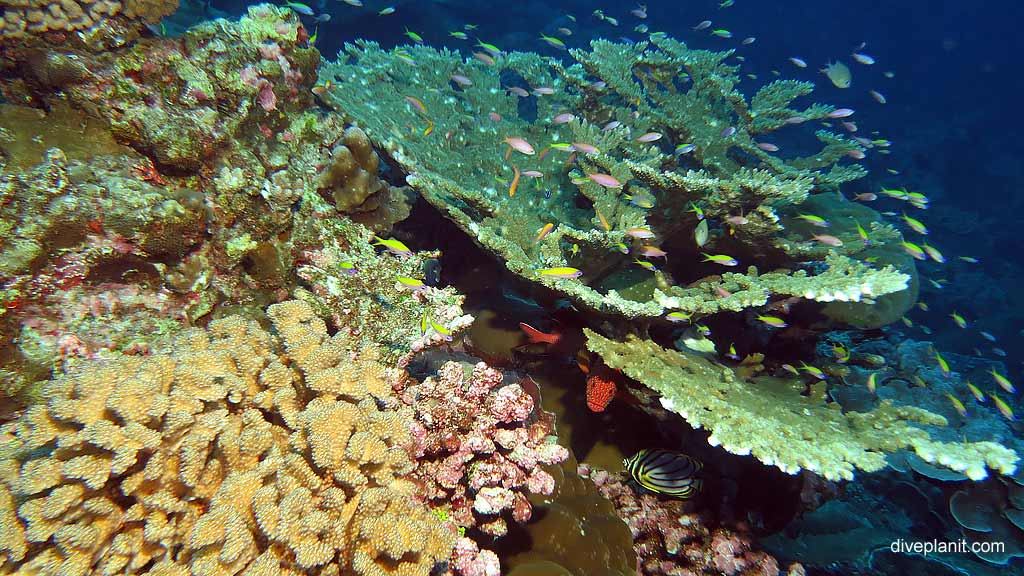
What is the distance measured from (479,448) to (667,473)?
1.85 meters

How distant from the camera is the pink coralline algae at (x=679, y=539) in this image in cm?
383

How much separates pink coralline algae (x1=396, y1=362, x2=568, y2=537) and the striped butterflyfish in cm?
106

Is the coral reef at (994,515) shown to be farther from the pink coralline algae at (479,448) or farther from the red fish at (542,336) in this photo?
the pink coralline algae at (479,448)

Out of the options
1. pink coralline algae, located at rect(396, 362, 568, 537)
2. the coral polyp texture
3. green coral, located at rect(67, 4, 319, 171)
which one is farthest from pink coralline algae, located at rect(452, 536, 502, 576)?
green coral, located at rect(67, 4, 319, 171)

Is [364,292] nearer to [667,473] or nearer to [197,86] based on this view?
[197,86]

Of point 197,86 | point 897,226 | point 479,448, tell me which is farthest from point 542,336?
point 897,226

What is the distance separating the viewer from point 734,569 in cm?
386

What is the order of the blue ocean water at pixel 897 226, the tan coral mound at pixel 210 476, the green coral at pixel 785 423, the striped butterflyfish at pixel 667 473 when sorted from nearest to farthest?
the tan coral mound at pixel 210 476
the green coral at pixel 785 423
the striped butterflyfish at pixel 667 473
the blue ocean water at pixel 897 226

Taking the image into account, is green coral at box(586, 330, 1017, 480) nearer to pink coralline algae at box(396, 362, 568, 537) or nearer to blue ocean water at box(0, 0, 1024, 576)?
blue ocean water at box(0, 0, 1024, 576)

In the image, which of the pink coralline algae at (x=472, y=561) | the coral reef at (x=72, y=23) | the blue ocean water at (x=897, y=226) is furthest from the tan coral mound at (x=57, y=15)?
the pink coralline algae at (x=472, y=561)

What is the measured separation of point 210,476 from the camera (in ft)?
6.82

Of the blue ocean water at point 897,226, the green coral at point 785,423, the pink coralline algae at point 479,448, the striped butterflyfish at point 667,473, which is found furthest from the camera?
the blue ocean water at point 897,226

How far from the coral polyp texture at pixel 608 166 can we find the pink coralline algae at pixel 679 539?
6.12 feet

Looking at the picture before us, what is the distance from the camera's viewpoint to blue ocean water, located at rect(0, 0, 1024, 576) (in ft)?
14.0
